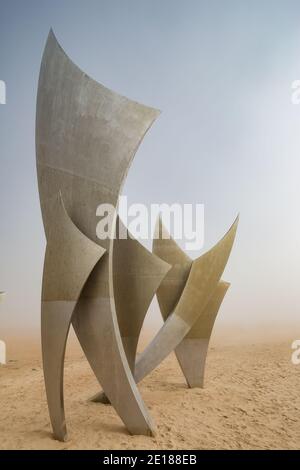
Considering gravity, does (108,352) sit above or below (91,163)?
below

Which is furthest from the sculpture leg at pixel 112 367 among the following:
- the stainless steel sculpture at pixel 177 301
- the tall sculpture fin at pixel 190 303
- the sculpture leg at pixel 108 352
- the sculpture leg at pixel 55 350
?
the stainless steel sculpture at pixel 177 301

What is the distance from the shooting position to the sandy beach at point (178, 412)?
7.23 m

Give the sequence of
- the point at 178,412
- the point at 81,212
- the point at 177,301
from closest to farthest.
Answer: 1. the point at 81,212
2. the point at 178,412
3. the point at 177,301

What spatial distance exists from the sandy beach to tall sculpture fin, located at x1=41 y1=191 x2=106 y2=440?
0.94 meters

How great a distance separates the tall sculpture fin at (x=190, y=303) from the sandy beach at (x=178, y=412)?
123cm

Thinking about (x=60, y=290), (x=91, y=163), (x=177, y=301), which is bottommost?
(x=177, y=301)

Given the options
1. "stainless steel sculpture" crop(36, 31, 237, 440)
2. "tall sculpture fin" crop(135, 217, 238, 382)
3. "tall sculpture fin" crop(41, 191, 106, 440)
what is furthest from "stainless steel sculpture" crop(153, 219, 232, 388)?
"tall sculpture fin" crop(41, 191, 106, 440)

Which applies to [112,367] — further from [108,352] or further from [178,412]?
[178,412]

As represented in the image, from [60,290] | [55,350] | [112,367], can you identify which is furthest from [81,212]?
[112,367]

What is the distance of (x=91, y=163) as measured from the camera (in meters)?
7.48

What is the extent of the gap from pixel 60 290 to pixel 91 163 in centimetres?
256

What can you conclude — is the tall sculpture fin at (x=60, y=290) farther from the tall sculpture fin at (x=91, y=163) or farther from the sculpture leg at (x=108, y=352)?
the sculpture leg at (x=108, y=352)

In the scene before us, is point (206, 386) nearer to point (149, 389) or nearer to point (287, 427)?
point (149, 389)

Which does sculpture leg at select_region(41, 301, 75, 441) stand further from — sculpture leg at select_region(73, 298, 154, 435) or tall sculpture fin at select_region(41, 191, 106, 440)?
sculpture leg at select_region(73, 298, 154, 435)
